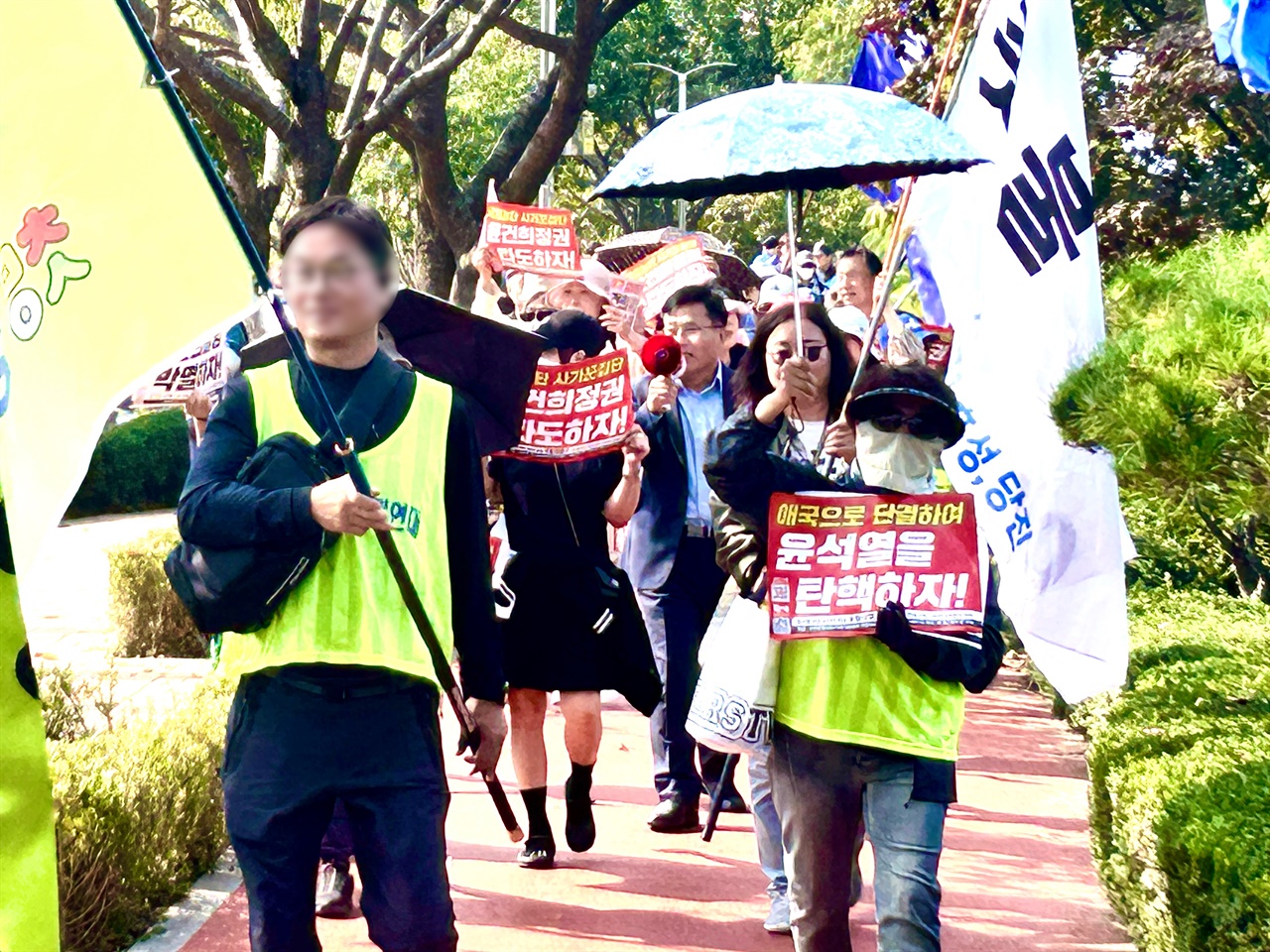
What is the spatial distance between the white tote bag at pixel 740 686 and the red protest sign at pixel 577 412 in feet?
5.66

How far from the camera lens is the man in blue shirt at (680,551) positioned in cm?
675

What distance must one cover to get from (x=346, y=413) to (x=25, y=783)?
1.15m

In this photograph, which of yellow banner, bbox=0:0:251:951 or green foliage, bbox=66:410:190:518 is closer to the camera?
yellow banner, bbox=0:0:251:951

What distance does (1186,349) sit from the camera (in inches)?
151

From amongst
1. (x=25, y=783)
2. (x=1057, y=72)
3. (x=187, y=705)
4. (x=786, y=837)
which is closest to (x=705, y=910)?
(x=786, y=837)

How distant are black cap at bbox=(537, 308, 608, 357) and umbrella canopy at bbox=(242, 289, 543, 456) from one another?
1.41 metres

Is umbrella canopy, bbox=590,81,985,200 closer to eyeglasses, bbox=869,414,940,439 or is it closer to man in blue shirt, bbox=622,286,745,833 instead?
eyeglasses, bbox=869,414,940,439

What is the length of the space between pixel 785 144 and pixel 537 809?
2.74m

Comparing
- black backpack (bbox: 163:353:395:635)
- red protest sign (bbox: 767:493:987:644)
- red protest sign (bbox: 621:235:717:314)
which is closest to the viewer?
black backpack (bbox: 163:353:395:635)

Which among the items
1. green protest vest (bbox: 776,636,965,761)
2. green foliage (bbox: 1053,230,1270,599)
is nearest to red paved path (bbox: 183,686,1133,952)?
green protest vest (bbox: 776,636,965,761)

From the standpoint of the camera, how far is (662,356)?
6.14 meters

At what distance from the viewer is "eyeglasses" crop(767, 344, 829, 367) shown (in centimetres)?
471

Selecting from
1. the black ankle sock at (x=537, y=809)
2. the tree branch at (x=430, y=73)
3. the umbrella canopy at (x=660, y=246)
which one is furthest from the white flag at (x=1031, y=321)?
the tree branch at (x=430, y=73)

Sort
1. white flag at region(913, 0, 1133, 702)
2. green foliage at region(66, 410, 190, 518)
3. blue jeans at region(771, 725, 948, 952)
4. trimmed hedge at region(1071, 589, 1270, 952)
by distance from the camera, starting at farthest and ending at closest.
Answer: green foliage at region(66, 410, 190, 518) < white flag at region(913, 0, 1133, 702) < trimmed hedge at region(1071, 589, 1270, 952) < blue jeans at region(771, 725, 948, 952)
